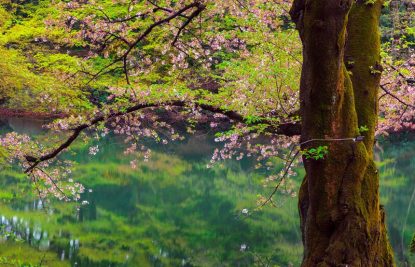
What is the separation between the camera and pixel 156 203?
50.9 feet

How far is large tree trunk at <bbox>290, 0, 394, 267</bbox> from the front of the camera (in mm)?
3744

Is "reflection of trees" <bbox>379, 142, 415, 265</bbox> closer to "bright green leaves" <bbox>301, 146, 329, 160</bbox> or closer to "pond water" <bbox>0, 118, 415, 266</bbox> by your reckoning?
"pond water" <bbox>0, 118, 415, 266</bbox>

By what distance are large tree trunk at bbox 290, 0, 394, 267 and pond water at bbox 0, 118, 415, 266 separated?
4643 millimetres

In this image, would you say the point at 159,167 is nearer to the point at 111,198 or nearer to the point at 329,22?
the point at 111,198

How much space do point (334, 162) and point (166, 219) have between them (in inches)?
404

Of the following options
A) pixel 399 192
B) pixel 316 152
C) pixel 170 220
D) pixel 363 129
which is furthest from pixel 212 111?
pixel 399 192

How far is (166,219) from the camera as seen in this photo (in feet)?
45.4

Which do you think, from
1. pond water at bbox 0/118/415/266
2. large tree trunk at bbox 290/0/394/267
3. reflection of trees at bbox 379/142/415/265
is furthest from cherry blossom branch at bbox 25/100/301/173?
reflection of trees at bbox 379/142/415/265

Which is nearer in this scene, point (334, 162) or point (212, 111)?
point (334, 162)

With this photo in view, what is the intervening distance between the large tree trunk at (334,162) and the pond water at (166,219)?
4.64 m

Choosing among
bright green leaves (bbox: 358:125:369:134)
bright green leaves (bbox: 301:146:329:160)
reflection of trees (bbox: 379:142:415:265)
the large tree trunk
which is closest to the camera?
the large tree trunk

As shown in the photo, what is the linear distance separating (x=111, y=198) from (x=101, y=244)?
15.5ft

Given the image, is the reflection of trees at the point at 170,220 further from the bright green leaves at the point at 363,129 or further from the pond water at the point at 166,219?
the bright green leaves at the point at 363,129

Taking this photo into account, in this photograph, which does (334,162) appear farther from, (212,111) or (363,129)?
(212,111)
